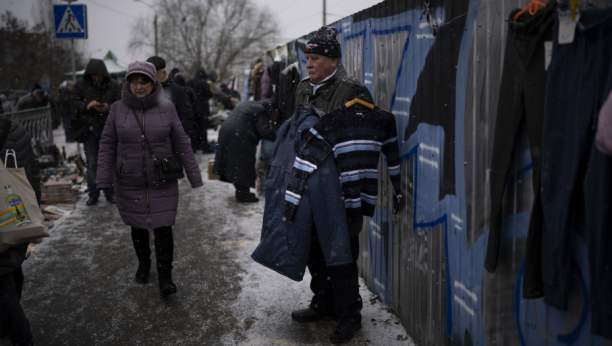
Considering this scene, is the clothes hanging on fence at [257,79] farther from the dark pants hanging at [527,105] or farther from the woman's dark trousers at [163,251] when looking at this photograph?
the dark pants hanging at [527,105]

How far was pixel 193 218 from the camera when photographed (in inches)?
276

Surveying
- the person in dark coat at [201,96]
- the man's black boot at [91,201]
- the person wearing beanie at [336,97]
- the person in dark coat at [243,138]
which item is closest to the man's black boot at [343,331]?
the person wearing beanie at [336,97]

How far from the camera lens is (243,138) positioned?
7.43 metres

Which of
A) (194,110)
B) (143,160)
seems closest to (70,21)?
(194,110)

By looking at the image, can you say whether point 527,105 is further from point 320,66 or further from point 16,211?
point 16,211

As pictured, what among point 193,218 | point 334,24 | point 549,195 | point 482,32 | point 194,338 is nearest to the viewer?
point 549,195

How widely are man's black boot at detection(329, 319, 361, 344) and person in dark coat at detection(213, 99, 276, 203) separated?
4.13 meters

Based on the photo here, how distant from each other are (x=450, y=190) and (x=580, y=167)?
1.06m

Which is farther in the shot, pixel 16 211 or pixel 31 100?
pixel 31 100

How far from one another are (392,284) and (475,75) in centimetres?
188

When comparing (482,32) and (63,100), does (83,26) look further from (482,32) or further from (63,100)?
(482,32)

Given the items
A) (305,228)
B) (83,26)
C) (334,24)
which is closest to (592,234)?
(305,228)

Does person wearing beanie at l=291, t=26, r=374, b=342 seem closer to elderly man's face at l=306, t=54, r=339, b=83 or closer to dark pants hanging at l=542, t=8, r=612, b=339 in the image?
elderly man's face at l=306, t=54, r=339, b=83

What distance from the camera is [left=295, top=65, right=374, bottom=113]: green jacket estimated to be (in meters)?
3.35
